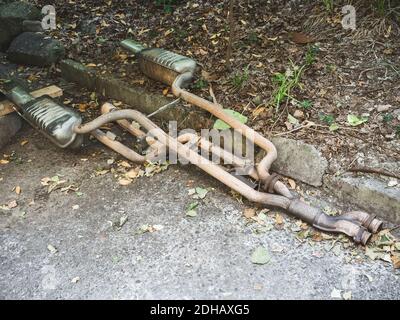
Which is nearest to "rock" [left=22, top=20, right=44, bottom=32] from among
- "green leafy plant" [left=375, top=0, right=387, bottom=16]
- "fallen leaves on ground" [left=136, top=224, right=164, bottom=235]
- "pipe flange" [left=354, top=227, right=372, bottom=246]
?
"fallen leaves on ground" [left=136, top=224, right=164, bottom=235]

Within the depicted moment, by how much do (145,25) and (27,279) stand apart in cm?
385

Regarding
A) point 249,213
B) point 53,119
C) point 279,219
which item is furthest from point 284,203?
point 53,119

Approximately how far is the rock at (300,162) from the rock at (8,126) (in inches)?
108

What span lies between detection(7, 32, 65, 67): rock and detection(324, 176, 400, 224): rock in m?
3.98

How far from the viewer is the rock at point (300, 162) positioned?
3564mm

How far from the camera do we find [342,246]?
10.2 feet

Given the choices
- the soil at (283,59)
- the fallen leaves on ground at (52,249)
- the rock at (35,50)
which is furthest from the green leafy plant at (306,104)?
the rock at (35,50)

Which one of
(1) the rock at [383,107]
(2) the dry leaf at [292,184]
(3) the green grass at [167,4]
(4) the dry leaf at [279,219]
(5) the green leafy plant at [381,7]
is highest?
(5) the green leafy plant at [381,7]

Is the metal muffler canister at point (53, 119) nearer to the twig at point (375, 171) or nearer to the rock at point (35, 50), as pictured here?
the rock at point (35, 50)

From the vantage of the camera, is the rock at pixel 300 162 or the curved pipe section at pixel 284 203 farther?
the rock at pixel 300 162

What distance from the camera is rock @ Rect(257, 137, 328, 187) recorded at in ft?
11.7

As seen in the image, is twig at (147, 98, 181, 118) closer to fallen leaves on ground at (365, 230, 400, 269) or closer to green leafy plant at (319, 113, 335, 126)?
green leafy plant at (319, 113, 335, 126)
